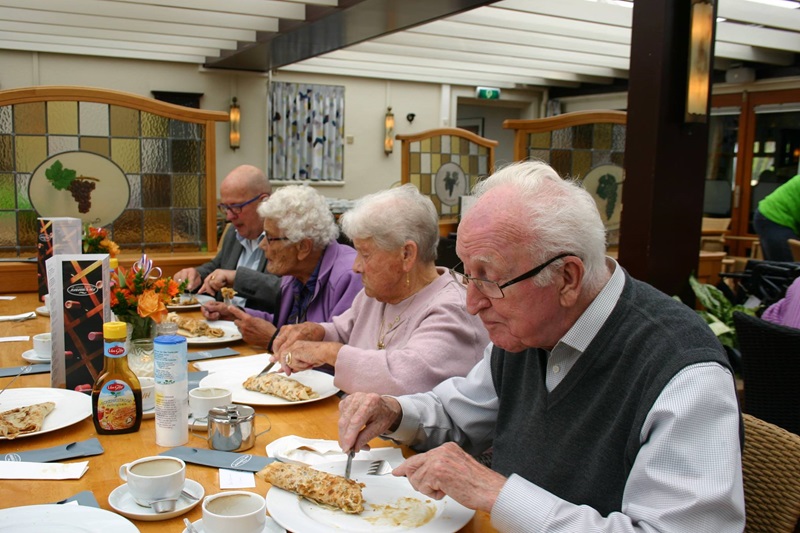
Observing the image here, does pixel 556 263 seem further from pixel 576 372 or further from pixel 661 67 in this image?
pixel 661 67

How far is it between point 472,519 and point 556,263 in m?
0.51

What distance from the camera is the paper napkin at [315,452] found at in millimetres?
1558

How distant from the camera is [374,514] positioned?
133cm

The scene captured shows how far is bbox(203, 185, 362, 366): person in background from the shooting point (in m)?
2.93

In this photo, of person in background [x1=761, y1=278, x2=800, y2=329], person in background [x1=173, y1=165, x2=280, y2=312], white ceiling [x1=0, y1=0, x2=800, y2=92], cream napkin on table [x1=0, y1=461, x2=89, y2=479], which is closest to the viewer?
cream napkin on table [x1=0, y1=461, x2=89, y2=479]

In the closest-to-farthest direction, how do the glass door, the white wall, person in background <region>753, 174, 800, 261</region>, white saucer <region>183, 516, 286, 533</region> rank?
white saucer <region>183, 516, 286, 533</region> < person in background <region>753, 174, 800, 261</region> < the white wall < the glass door

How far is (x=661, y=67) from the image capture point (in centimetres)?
336

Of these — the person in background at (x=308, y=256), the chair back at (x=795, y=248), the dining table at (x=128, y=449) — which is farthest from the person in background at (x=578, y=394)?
the chair back at (x=795, y=248)

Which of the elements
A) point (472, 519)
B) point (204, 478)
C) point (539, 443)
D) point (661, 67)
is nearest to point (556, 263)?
point (539, 443)

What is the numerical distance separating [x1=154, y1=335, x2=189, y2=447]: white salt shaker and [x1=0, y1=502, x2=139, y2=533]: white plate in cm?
38

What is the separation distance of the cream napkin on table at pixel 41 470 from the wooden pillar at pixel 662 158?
289cm

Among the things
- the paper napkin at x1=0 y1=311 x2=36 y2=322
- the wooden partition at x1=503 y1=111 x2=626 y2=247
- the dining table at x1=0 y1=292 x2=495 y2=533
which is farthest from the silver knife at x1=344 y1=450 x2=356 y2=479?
the wooden partition at x1=503 y1=111 x2=626 y2=247

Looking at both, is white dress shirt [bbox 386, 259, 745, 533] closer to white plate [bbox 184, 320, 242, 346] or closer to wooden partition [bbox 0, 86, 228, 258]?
white plate [bbox 184, 320, 242, 346]

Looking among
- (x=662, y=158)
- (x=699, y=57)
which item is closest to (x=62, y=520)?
(x=662, y=158)
